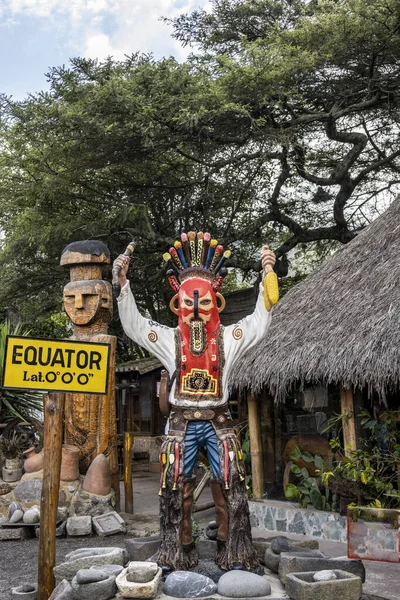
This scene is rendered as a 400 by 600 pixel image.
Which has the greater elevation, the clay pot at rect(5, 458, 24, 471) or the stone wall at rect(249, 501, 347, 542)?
the clay pot at rect(5, 458, 24, 471)

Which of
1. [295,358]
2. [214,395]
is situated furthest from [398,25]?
[214,395]

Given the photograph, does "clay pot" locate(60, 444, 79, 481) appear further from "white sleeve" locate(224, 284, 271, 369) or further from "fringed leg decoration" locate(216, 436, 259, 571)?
"white sleeve" locate(224, 284, 271, 369)

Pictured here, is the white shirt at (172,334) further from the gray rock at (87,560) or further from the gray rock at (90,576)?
the gray rock at (90,576)

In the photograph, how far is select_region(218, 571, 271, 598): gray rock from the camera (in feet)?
13.7

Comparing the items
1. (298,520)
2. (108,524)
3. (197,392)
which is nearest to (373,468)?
(298,520)

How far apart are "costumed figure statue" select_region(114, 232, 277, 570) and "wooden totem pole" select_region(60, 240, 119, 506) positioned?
287 centimetres

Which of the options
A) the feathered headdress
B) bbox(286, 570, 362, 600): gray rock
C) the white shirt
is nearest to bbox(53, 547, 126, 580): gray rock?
the white shirt

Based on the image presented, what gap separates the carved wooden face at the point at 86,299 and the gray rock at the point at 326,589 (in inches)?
188

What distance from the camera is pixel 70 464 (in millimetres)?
7789

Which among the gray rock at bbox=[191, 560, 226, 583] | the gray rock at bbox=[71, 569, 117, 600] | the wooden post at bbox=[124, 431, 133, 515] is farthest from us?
the wooden post at bbox=[124, 431, 133, 515]

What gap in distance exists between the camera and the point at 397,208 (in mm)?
8719

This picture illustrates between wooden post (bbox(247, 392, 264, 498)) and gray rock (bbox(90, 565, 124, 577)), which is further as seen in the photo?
wooden post (bbox(247, 392, 264, 498))

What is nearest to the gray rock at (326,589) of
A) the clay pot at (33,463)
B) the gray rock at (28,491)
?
the gray rock at (28,491)

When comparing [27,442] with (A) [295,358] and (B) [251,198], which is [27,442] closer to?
(A) [295,358]
